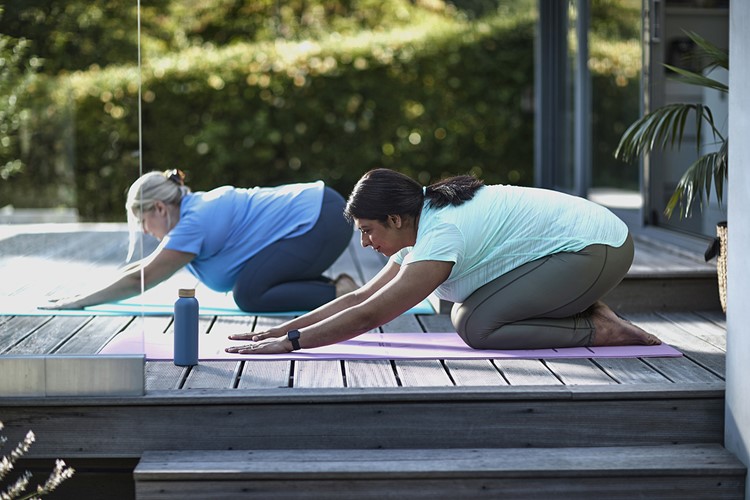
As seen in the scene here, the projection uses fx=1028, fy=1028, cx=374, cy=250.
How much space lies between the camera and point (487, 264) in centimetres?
341

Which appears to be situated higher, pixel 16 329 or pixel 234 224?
pixel 234 224

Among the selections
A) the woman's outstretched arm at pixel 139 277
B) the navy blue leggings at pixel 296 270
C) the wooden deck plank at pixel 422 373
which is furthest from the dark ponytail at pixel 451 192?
the woman's outstretched arm at pixel 139 277

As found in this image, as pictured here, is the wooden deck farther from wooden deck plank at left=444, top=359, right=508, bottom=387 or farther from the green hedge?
the green hedge

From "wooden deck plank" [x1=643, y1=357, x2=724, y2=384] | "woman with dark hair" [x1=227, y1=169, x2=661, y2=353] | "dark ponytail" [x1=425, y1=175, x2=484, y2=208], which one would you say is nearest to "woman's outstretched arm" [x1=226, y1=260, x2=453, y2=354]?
"woman with dark hair" [x1=227, y1=169, x2=661, y2=353]

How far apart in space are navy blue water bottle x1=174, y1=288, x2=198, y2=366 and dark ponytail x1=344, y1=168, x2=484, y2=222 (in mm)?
562

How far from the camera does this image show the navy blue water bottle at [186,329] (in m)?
3.20

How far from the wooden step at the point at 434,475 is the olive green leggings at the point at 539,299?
0.63 m

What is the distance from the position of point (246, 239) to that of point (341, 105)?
479cm

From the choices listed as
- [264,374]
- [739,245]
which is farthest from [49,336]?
[739,245]

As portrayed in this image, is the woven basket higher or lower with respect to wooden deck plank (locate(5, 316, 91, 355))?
higher

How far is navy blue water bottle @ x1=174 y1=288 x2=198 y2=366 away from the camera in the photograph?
3.20 metres

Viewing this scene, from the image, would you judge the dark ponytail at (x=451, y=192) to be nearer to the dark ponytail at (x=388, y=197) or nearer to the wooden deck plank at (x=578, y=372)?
the dark ponytail at (x=388, y=197)

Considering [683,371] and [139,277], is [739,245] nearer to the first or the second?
[683,371]

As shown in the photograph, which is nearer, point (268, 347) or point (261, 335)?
point (268, 347)
